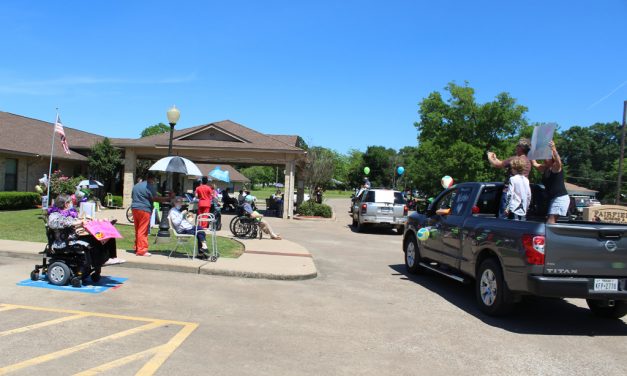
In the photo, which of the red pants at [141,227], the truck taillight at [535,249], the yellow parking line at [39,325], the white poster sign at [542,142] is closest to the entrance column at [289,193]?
the red pants at [141,227]

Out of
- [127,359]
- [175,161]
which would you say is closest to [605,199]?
[175,161]

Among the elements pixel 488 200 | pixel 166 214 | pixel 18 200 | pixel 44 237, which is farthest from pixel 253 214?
pixel 18 200

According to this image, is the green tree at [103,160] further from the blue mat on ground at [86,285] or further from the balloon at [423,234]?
the balloon at [423,234]

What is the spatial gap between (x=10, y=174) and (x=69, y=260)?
66.6 feet

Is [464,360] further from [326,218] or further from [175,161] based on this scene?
[326,218]

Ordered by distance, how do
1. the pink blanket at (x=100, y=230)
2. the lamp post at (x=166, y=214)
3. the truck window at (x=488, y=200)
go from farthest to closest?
the lamp post at (x=166, y=214) < the truck window at (x=488, y=200) < the pink blanket at (x=100, y=230)

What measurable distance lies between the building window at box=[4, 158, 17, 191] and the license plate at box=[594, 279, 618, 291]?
2589cm

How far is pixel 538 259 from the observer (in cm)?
583

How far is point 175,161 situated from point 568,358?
10.7 metres

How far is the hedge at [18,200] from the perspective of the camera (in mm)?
20922

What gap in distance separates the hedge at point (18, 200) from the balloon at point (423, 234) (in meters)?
19.4

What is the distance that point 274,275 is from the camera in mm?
8914

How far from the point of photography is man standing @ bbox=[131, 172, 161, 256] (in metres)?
9.73

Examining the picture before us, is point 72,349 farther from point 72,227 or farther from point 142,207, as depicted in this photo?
point 142,207
